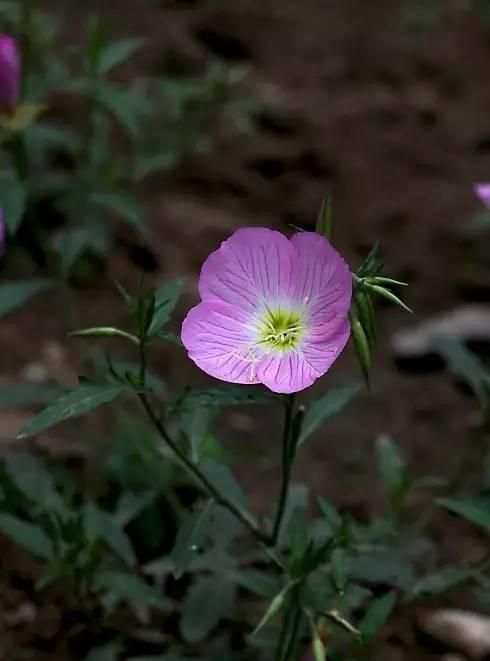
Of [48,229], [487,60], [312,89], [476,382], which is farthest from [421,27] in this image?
[476,382]

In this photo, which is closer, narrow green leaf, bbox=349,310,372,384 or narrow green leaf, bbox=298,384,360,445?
narrow green leaf, bbox=349,310,372,384

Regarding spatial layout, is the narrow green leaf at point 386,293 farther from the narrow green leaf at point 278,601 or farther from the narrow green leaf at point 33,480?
the narrow green leaf at point 33,480

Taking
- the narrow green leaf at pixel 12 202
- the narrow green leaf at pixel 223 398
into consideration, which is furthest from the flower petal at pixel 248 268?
the narrow green leaf at pixel 12 202

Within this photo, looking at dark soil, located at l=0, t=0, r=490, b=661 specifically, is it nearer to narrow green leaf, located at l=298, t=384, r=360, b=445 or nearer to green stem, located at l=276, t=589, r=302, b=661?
green stem, located at l=276, t=589, r=302, b=661

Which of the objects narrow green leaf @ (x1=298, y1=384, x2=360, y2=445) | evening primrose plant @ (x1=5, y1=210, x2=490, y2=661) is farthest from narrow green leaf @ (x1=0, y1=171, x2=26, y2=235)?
narrow green leaf @ (x1=298, y1=384, x2=360, y2=445)

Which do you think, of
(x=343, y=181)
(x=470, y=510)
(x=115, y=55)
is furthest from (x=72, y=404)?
(x=343, y=181)

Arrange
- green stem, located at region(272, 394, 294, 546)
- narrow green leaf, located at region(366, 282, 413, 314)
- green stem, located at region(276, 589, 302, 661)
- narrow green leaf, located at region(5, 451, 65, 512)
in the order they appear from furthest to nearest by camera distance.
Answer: narrow green leaf, located at region(5, 451, 65, 512)
green stem, located at region(276, 589, 302, 661)
green stem, located at region(272, 394, 294, 546)
narrow green leaf, located at region(366, 282, 413, 314)
